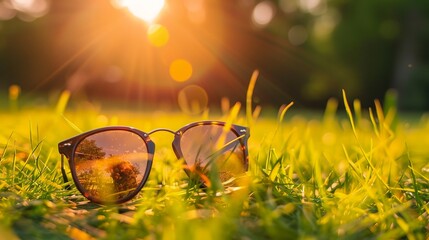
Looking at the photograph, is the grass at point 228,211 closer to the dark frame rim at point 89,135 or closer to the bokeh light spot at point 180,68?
the dark frame rim at point 89,135

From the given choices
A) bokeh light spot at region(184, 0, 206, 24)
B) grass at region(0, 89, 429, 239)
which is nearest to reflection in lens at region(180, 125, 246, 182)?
grass at region(0, 89, 429, 239)

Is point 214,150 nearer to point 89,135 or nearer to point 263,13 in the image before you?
point 89,135

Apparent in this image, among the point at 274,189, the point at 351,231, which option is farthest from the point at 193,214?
the point at 351,231

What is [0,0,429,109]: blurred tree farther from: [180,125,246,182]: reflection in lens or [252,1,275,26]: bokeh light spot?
[180,125,246,182]: reflection in lens

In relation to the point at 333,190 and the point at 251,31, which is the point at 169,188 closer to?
the point at 333,190

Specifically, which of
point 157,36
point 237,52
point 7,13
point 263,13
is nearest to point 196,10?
point 237,52
